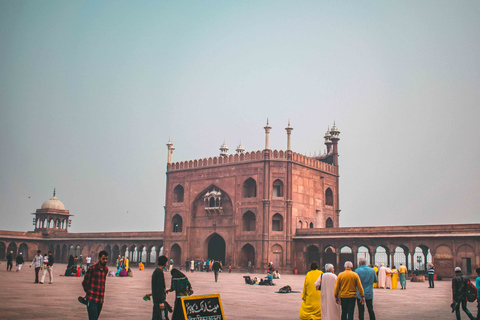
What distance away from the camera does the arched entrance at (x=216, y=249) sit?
3694cm

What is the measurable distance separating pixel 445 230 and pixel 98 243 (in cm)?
2951

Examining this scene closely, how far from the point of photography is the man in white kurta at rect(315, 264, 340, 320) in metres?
8.52

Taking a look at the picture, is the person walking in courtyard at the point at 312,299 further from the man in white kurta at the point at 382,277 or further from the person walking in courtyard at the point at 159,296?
the man in white kurta at the point at 382,277

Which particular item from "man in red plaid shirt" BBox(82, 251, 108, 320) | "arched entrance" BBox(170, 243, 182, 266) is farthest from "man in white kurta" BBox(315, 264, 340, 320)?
"arched entrance" BBox(170, 243, 182, 266)

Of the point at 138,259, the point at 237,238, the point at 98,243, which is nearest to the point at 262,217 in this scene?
the point at 237,238

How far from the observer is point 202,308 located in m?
7.04

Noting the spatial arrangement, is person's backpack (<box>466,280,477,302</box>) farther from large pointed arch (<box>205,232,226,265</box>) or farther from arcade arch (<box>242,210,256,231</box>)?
large pointed arch (<box>205,232,226,265</box>)

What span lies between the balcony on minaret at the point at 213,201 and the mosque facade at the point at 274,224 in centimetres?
7

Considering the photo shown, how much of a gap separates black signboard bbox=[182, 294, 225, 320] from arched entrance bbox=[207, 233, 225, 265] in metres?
29.8

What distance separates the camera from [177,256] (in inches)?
1511

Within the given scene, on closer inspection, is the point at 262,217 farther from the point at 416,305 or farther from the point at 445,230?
the point at 416,305

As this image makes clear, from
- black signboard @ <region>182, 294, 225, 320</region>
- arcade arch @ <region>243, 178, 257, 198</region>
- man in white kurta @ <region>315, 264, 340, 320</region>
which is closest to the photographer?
black signboard @ <region>182, 294, 225, 320</region>

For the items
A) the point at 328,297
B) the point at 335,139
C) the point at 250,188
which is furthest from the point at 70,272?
the point at 335,139

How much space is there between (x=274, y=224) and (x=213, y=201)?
4937mm
